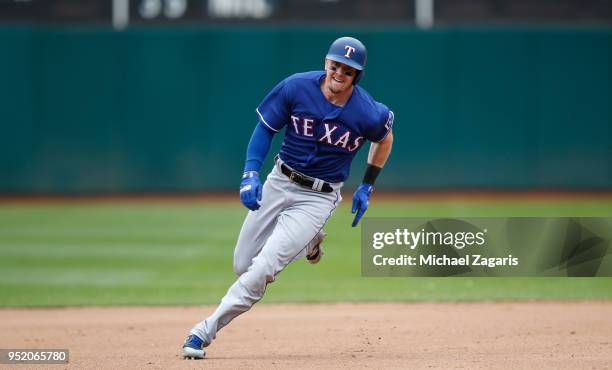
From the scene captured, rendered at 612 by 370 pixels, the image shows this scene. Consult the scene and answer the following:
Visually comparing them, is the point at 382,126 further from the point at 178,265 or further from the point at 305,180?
the point at 178,265

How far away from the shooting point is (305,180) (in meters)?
5.81

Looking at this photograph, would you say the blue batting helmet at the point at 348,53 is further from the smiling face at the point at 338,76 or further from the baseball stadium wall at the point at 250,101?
the baseball stadium wall at the point at 250,101

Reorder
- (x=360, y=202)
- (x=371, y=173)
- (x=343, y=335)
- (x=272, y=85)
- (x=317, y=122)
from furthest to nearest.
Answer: (x=272, y=85) → (x=343, y=335) → (x=371, y=173) → (x=360, y=202) → (x=317, y=122)

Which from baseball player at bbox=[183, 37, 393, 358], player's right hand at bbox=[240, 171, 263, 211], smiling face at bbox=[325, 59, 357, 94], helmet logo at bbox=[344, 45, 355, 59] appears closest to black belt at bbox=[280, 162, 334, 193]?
baseball player at bbox=[183, 37, 393, 358]

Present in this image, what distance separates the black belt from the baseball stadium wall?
39.6ft

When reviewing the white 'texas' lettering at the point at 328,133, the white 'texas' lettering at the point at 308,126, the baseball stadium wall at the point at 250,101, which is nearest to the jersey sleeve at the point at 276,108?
the white 'texas' lettering at the point at 308,126

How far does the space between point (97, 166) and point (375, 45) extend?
5380 mm

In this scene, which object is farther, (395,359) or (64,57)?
(64,57)

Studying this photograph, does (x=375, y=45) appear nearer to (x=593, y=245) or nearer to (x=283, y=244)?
(x=593, y=245)

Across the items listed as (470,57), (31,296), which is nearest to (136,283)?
(31,296)

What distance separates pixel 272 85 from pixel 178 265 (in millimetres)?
7729

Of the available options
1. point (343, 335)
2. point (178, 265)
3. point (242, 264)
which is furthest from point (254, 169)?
point (178, 265)

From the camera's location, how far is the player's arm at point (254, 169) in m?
5.59

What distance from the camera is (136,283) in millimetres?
9695
